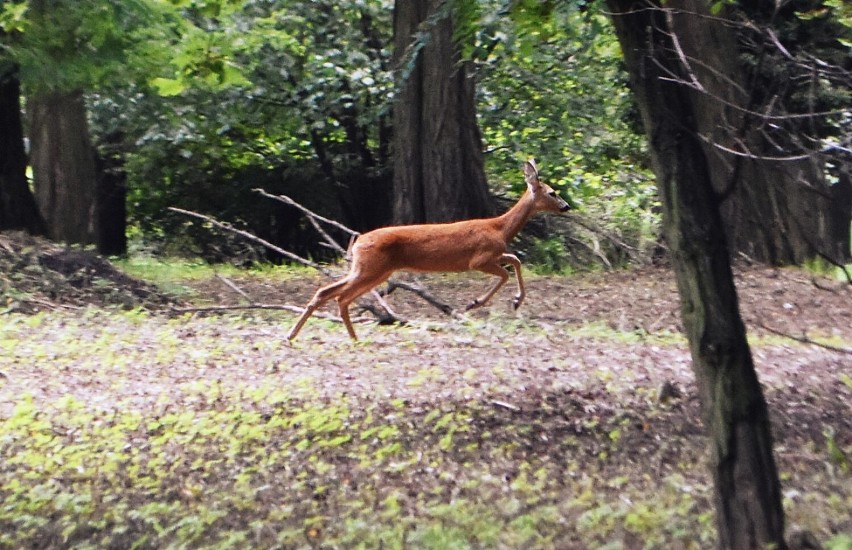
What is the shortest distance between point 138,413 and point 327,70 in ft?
35.4

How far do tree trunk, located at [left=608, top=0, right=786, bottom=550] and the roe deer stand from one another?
217 inches

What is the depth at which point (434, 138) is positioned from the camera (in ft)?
53.6

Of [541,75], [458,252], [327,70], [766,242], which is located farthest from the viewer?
[541,75]

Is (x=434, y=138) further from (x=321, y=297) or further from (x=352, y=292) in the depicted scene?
(x=321, y=297)

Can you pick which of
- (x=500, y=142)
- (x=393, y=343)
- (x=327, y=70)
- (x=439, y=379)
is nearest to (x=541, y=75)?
(x=500, y=142)

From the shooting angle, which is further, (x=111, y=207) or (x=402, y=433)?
(x=111, y=207)

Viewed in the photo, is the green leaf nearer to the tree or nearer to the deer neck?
the tree

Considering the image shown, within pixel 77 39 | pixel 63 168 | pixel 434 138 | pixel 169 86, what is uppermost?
pixel 77 39

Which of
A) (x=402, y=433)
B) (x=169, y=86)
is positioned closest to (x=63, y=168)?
(x=169, y=86)

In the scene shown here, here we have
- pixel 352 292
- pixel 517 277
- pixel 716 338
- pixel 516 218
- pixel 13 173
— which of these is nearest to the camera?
pixel 716 338

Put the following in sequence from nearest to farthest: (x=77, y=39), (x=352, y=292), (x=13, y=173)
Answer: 1. (x=352, y=292)
2. (x=77, y=39)
3. (x=13, y=173)

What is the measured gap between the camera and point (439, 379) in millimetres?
8203

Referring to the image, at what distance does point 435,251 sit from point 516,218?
1189mm

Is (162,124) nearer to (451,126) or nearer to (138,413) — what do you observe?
(451,126)
